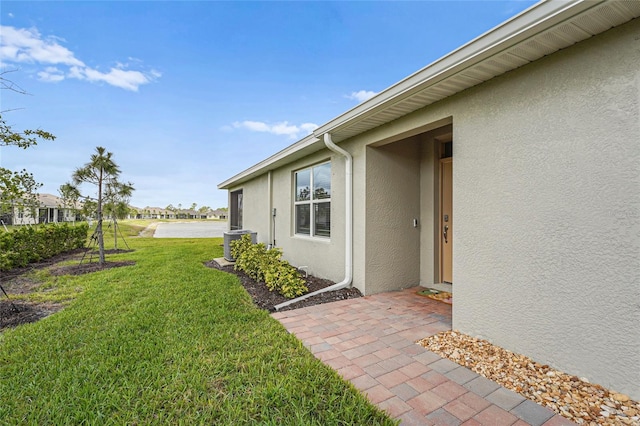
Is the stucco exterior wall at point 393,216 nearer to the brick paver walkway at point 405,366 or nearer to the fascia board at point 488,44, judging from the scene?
the brick paver walkway at point 405,366

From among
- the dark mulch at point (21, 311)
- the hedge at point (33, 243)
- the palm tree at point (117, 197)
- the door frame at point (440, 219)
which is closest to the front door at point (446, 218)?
the door frame at point (440, 219)

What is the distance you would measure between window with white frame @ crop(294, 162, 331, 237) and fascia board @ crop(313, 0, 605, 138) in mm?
2599

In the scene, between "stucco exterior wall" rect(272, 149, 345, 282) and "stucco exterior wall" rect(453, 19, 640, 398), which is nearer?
"stucco exterior wall" rect(453, 19, 640, 398)

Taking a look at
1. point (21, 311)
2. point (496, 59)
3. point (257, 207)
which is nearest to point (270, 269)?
point (21, 311)

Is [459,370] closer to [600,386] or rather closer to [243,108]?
[600,386]

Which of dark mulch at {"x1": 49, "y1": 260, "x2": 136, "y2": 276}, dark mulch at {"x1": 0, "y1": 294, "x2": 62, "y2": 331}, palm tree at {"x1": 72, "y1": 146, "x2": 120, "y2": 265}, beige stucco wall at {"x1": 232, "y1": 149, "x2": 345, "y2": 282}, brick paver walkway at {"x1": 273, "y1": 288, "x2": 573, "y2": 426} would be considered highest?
palm tree at {"x1": 72, "y1": 146, "x2": 120, "y2": 265}

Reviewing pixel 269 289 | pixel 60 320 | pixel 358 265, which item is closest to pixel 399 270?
pixel 358 265

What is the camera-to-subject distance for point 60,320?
12.5ft

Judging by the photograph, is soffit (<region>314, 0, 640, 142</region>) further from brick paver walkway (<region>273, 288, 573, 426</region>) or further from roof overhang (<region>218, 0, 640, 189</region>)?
brick paver walkway (<region>273, 288, 573, 426</region>)

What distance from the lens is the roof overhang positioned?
202cm

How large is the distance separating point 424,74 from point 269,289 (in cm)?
429

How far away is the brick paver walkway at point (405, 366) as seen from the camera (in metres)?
2.00

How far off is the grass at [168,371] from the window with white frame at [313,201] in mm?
2591

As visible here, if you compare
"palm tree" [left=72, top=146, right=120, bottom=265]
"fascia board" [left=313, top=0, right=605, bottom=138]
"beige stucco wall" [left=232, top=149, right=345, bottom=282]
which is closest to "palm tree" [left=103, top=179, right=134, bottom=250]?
"palm tree" [left=72, top=146, right=120, bottom=265]
